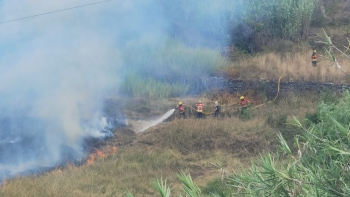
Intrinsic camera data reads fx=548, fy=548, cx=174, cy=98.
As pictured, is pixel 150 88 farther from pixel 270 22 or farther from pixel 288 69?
pixel 270 22

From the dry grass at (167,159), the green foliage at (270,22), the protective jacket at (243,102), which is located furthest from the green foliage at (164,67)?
the green foliage at (270,22)

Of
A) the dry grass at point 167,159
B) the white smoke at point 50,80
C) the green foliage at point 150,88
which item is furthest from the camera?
the green foliage at point 150,88

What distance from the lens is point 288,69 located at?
20.3 metres

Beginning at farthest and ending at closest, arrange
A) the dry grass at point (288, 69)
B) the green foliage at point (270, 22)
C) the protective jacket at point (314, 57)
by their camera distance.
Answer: the green foliage at point (270, 22) < the protective jacket at point (314, 57) < the dry grass at point (288, 69)

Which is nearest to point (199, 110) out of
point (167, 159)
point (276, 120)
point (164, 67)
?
point (276, 120)

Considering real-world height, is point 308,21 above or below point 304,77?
above

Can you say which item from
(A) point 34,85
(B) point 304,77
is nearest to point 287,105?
(B) point 304,77

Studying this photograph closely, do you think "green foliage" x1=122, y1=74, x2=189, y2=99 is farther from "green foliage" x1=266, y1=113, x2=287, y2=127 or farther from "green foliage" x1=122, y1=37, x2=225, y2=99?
"green foliage" x1=266, y1=113, x2=287, y2=127

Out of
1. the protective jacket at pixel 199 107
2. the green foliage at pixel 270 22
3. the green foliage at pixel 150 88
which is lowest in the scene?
the protective jacket at pixel 199 107

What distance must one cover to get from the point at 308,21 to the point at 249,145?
35.9 feet

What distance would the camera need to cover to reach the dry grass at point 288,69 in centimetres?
1952

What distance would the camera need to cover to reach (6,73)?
14.7 meters

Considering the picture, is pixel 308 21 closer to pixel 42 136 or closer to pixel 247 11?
pixel 247 11

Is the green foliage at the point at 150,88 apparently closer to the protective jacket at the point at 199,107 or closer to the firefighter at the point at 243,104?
the protective jacket at the point at 199,107
